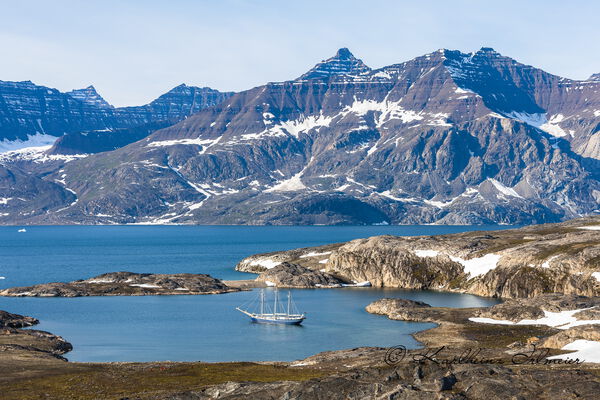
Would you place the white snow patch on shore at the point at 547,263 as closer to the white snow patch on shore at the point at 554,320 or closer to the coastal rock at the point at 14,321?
the white snow patch on shore at the point at 554,320

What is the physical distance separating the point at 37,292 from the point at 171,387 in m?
119

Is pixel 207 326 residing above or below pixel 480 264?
below

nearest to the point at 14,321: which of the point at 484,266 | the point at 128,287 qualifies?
the point at 128,287

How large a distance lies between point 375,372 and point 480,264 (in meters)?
128

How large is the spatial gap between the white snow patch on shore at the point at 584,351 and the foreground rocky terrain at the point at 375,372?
62 centimetres

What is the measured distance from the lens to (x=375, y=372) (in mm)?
54625

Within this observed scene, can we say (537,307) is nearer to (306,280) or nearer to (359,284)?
(359,284)

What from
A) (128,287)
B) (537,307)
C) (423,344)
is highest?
(537,307)

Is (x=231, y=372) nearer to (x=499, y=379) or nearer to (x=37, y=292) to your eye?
(x=499, y=379)

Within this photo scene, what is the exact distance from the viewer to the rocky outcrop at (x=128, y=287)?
178 metres

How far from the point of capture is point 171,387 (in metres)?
67.4

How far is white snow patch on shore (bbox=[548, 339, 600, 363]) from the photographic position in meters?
78.4

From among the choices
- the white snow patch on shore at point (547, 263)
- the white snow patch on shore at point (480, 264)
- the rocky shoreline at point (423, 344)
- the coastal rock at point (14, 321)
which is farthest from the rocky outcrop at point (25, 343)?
the white snow patch on shore at point (480, 264)

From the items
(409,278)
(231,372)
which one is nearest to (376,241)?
(409,278)
